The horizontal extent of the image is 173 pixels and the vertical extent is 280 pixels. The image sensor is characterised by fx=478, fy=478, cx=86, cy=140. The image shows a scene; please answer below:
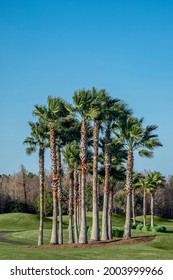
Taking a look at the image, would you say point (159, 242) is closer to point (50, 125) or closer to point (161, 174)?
point (50, 125)

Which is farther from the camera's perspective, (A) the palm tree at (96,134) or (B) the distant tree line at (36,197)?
(B) the distant tree line at (36,197)

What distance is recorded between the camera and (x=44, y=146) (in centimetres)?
5484

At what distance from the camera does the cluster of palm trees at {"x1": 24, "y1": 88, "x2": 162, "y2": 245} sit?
4803 centimetres

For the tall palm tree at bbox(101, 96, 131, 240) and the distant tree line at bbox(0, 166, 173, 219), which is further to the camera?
the distant tree line at bbox(0, 166, 173, 219)

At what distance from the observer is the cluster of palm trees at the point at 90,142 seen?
48031mm

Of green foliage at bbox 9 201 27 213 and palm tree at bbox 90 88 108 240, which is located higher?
palm tree at bbox 90 88 108 240

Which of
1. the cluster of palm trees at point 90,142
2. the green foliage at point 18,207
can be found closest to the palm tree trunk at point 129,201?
the cluster of palm trees at point 90,142

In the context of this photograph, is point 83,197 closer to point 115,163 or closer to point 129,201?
point 129,201

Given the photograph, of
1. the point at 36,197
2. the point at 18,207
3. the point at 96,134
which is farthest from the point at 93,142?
the point at 36,197

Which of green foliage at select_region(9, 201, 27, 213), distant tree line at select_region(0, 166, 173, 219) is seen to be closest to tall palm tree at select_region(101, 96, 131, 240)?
distant tree line at select_region(0, 166, 173, 219)

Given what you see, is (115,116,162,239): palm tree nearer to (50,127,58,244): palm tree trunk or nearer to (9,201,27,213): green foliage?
(50,127,58,244): palm tree trunk

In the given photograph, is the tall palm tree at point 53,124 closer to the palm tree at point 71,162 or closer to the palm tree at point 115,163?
the palm tree at point 71,162

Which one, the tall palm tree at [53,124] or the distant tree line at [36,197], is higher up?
the tall palm tree at [53,124]
